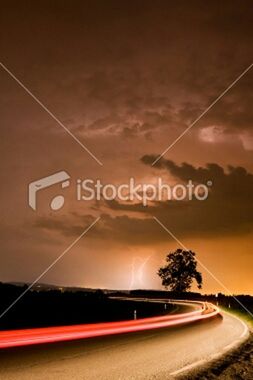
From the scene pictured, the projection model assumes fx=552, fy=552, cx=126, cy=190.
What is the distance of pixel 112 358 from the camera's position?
13.3 meters

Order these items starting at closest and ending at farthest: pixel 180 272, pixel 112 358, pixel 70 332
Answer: pixel 112 358 → pixel 70 332 → pixel 180 272

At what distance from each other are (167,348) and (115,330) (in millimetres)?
4806

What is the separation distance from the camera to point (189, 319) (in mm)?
30812

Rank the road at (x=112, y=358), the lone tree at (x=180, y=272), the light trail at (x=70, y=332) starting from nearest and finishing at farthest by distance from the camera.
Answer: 1. the road at (x=112, y=358)
2. the light trail at (x=70, y=332)
3. the lone tree at (x=180, y=272)

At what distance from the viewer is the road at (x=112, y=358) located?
10.7 metres

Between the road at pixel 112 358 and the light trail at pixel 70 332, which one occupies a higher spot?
the light trail at pixel 70 332

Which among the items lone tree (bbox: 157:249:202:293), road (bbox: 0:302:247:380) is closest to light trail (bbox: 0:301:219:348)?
road (bbox: 0:302:247:380)

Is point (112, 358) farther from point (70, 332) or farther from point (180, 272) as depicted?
point (180, 272)

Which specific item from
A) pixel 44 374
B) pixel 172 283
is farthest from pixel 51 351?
pixel 172 283

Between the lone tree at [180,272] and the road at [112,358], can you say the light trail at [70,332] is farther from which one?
the lone tree at [180,272]

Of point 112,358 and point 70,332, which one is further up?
point 70,332

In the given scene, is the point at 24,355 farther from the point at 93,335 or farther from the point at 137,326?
the point at 137,326

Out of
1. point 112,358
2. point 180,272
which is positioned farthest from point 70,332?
point 180,272

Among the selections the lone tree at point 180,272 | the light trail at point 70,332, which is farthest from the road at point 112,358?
the lone tree at point 180,272
